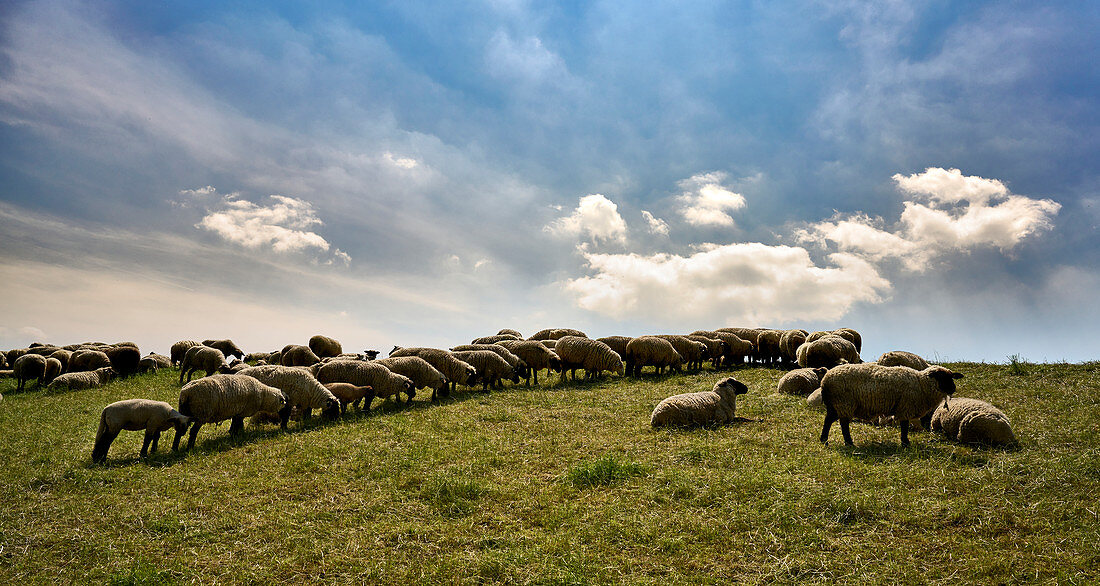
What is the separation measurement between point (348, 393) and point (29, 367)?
24.2 metres

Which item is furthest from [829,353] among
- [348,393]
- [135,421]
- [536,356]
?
[135,421]

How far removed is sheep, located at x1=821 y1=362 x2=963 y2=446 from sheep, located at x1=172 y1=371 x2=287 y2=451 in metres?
13.0

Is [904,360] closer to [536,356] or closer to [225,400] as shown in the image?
[536,356]

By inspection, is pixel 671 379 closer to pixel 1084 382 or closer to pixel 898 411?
pixel 898 411

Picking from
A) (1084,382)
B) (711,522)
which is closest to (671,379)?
(1084,382)

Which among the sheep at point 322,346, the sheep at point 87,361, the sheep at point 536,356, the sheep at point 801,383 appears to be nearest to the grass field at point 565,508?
the sheep at point 801,383

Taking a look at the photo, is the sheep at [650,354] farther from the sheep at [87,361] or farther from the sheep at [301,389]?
the sheep at [87,361]

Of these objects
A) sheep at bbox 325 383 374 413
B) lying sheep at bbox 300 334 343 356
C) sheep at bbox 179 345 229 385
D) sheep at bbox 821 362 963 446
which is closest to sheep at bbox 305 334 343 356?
lying sheep at bbox 300 334 343 356

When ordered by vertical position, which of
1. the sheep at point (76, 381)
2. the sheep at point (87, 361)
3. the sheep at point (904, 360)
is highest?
the sheep at point (904, 360)

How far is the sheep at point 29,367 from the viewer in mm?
27469

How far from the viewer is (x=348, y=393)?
613 inches

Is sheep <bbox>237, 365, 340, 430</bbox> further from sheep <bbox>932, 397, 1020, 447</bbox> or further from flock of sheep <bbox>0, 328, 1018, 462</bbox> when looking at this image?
sheep <bbox>932, 397, 1020, 447</bbox>

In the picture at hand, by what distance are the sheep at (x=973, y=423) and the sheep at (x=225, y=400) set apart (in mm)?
15355

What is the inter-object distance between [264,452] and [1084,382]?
22.4 meters
